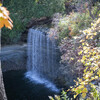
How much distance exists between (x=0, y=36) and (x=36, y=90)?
5.14m

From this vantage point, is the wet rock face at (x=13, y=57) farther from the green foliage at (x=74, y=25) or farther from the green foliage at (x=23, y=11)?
the green foliage at (x=74, y=25)

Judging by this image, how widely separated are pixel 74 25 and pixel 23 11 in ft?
17.6

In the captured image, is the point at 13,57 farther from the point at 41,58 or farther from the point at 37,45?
the point at 41,58

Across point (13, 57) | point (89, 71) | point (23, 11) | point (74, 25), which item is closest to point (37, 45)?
point (13, 57)

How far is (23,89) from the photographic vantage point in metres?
7.92

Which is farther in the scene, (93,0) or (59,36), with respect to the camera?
(93,0)

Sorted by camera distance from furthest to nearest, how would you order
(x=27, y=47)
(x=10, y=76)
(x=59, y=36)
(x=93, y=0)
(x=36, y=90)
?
(x=27, y=47)
(x=10, y=76)
(x=36, y=90)
(x=93, y=0)
(x=59, y=36)

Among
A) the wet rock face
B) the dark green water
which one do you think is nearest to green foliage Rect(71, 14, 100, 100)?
the dark green water

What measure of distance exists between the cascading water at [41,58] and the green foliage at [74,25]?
1.12 m

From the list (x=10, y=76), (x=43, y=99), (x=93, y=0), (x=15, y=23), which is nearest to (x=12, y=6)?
(x=15, y=23)

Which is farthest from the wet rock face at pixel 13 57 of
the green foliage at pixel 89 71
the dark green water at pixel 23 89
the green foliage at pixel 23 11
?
the green foliage at pixel 89 71

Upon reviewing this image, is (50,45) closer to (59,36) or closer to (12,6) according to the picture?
(59,36)

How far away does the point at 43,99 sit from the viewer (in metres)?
6.68

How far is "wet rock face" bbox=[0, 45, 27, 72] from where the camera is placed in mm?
10084
